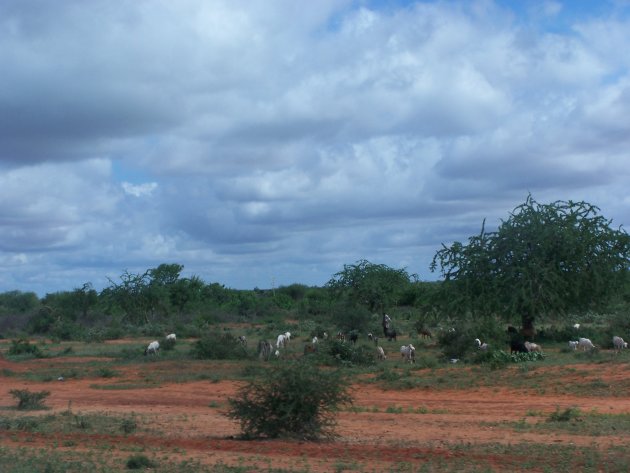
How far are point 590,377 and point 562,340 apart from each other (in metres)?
12.9

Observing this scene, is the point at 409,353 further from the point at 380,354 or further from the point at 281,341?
the point at 281,341

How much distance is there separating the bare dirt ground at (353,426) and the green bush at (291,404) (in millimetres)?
367

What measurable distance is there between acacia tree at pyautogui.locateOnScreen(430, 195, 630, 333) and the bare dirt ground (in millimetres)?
7096

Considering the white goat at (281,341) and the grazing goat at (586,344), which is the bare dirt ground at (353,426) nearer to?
the grazing goat at (586,344)

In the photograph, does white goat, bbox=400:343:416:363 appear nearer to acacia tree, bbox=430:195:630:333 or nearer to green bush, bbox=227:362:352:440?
acacia tree, bbox=430:195:630:333

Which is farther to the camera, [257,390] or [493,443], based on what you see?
[257,390]

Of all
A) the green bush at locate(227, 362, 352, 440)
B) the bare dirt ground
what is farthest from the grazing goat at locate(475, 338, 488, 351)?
the green bush at locate(227, 362, 352, 440)

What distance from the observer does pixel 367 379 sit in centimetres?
2653

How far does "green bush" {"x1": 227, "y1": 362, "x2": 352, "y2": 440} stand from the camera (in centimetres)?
1536

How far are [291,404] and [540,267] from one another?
19894 mm

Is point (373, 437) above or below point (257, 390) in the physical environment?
below

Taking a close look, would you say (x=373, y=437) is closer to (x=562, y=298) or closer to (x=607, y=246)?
(x=562, y=298)

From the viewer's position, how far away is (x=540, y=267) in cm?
3269

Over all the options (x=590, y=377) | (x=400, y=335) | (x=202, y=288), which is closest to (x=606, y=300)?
(x=590, y=377)
